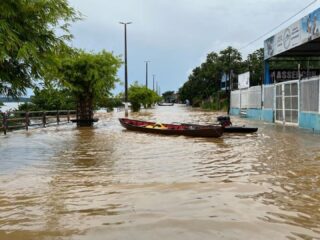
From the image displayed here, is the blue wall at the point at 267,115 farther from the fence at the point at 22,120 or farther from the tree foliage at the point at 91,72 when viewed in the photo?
the fence at the point at 22,120

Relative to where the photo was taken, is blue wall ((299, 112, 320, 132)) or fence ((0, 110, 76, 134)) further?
fence ((0, 110, 76, 134))

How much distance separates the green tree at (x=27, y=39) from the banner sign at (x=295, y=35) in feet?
47.8

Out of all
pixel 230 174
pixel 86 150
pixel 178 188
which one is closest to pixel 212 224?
pixel 178 188

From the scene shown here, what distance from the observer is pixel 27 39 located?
10586 mm

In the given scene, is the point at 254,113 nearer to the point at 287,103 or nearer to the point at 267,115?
the point at 267,115

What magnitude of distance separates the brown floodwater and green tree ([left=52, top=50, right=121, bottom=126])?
1137cm

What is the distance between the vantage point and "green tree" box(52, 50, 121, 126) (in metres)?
26.0

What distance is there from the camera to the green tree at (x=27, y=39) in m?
9.93

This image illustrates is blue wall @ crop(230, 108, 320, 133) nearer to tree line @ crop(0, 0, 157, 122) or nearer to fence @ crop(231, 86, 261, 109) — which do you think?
fence @ crop(231, 86, 261, 109)

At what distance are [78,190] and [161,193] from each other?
1617mm

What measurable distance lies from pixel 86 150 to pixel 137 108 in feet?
158

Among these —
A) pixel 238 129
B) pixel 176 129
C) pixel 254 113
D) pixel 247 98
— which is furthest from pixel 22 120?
pixel 247 98

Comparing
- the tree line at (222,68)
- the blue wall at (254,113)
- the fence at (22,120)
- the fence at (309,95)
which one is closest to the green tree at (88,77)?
the fence at (22,120)

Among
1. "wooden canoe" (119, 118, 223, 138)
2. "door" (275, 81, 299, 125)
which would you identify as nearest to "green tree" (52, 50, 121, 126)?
"wooden canoe" (119, 118, 223, 138)
